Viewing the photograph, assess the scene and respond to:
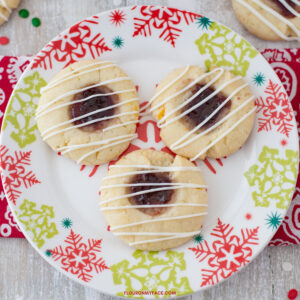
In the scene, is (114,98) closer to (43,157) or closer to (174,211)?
(43,157)

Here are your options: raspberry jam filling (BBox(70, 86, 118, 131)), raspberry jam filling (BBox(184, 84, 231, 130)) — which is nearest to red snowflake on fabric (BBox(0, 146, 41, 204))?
raspberry jam filling (BBox(70, 86, 118, 131))

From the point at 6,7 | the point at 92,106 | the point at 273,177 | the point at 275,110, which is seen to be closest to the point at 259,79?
the point at 275,110

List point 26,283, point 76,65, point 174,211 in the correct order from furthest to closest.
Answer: point 26,283
point 76,65
point 174,211

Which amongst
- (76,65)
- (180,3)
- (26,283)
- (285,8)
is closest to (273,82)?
(285,8)

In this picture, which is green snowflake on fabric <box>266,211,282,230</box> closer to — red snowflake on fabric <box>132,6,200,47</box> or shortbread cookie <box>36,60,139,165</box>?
shortbread cookie <box>36,60,139,165</box>

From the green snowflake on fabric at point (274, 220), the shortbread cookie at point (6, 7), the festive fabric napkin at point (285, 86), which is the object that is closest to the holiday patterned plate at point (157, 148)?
the green snowflake on fabric at point (274, 220)

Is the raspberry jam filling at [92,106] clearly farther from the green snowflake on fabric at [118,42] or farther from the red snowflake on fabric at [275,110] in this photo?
the red snowflake on fabric at [275,110]

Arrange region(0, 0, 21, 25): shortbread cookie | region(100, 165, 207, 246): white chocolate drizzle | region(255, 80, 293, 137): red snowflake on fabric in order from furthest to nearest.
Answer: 1. region(0, 0, 21, 25): shortbread cookie
2. region(255, 80, 293, 137): red snowflake on fabric
3. region(100, 165, 207, 246): white chocolate drizzle

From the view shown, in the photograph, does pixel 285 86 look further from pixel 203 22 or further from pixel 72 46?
pixel 72 46
